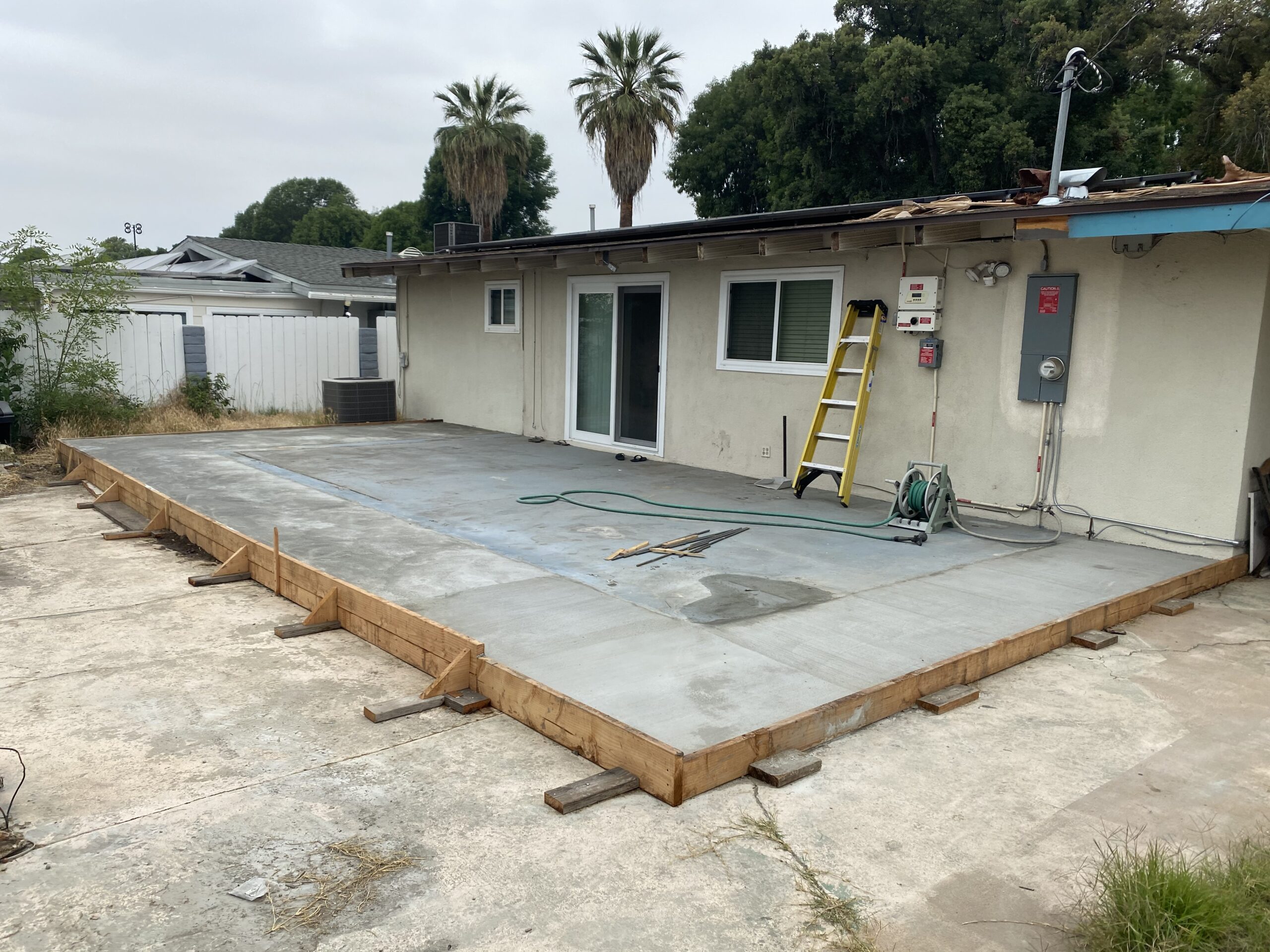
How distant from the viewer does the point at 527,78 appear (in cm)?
3077

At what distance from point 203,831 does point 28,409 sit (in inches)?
434

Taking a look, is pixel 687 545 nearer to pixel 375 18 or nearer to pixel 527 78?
pixel 375 18

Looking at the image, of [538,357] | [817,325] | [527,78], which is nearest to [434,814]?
[817,325]

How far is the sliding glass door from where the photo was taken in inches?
415

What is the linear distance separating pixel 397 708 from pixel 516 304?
9277mm

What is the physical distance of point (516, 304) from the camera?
12523 mm

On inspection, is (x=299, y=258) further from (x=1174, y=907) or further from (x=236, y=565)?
(x=1174, y=907)

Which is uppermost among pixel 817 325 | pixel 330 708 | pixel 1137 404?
pixel 817 325

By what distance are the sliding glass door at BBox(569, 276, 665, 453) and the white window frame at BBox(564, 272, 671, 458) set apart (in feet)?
0.03

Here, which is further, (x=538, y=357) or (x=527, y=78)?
(x=527, y=78)

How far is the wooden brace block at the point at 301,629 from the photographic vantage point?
4906mm

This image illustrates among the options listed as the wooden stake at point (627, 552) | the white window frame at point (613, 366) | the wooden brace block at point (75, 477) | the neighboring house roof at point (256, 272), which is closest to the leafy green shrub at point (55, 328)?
the wooden brace block at point (75, 477)

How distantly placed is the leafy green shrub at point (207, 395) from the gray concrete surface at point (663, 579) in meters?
4.34

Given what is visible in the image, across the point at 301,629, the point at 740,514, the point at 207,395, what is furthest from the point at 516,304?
the point at 301,629
